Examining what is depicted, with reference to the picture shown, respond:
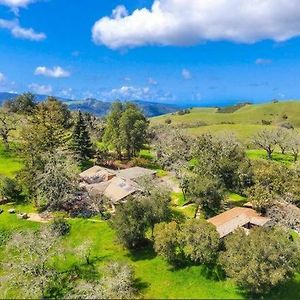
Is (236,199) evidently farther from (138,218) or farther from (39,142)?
(39,142)

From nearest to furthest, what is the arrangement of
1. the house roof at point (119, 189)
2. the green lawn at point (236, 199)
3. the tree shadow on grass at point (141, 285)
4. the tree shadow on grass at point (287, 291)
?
the tree shadow on grass at point (287, 291) → the tree shadow on grass at point (141, 285) → the house roof at point (119, 189) → the green lawn at point (236, 199)

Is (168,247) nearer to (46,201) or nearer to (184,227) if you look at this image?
(184,227)

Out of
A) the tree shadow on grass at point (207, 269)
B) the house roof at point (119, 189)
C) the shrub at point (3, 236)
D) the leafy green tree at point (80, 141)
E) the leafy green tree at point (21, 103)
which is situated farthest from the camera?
the leafy green tree at point (21, 103)

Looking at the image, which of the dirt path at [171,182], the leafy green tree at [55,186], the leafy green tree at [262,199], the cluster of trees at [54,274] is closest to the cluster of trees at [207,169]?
the dirt path at [171,182]

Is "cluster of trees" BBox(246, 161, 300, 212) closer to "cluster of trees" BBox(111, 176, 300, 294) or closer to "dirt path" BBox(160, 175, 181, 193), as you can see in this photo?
"cluster of trees" BBox(111, 176, 300, 294)

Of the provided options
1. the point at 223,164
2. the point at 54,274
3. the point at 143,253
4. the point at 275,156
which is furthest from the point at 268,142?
the point at 54,274

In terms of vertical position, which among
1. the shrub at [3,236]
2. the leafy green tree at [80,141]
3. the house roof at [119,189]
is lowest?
the shrub at [3,236]

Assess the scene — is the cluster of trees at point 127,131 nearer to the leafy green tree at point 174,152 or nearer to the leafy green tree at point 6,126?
the leafy green tree at point 174,152
